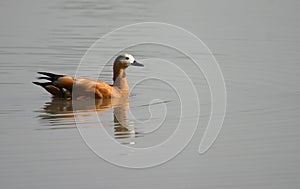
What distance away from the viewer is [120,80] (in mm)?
12648

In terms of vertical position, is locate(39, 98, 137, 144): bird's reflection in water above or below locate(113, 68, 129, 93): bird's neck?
below

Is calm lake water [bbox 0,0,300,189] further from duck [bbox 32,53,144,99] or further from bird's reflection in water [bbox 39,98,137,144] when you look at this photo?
duck [bbox 32,53,144,99]

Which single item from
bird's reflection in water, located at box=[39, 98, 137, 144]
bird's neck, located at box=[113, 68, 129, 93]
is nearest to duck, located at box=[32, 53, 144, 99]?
bird's reflection in water, located at box=[39, 98, 137, 144]

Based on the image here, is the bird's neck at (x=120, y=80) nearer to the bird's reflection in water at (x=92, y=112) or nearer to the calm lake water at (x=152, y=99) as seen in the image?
the calm lake water at (x=152, y=99)

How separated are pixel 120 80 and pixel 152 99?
0.82m

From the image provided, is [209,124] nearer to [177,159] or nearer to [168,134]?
[168,134]

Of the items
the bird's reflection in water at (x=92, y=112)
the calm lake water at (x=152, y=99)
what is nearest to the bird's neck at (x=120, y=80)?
the calm lake water at (x=152, y=99)

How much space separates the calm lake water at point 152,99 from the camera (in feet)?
27.2

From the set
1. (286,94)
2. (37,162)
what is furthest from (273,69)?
(37,162)

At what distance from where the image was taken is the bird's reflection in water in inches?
400

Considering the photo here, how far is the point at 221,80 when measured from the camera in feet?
43.9

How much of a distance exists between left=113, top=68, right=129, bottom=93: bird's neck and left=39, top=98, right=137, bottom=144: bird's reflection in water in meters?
0.33

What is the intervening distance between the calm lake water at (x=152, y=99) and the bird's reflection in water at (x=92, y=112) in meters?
0.02

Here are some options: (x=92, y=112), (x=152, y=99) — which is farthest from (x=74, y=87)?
(x=152, y=99)
